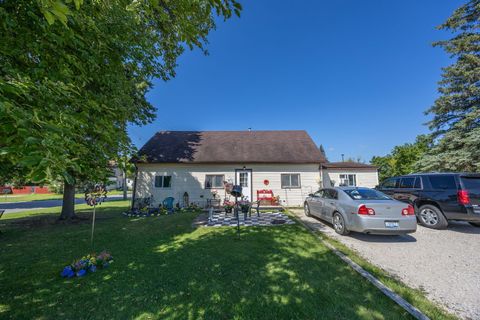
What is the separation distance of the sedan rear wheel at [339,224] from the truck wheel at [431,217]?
361 cm

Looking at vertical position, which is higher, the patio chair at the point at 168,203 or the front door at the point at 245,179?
the front door at the point at 245,179

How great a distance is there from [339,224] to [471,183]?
4.45 metres

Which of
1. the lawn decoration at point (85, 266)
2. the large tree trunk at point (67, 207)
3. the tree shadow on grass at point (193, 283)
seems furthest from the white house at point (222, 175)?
the lawn decoration at point (85, 266)

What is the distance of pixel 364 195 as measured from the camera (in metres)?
6.29

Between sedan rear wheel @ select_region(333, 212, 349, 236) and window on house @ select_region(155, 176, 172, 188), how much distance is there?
10604 mm

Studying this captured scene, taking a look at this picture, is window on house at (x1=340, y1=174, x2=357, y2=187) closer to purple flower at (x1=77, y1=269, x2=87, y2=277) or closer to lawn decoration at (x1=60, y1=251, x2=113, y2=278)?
lawn decoration at (x1=60, y1=251, x2=113, y2=278)

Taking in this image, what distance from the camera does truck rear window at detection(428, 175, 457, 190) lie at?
6452 millimetres

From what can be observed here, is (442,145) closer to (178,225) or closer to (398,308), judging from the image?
(398,308)

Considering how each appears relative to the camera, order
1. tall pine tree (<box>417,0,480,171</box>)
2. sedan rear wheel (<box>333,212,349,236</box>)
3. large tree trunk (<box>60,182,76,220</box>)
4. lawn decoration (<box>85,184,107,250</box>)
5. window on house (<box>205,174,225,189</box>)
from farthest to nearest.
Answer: window on house (<box>205,174,225,189</box>), tall pine tree (<box>417,0,480,171</box>), large tree trunk (<box>60,182,76,220</box>), sedan rear wheel (<box>333,212,349,236</box>), lawn decoration (<box>85,184,107,250</box>)

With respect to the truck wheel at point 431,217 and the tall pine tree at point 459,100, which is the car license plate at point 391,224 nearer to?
the truck wheel at point 431,217

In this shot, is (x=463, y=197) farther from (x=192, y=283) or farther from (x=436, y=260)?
(x=192, y=283)

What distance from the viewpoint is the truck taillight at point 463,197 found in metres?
6.03

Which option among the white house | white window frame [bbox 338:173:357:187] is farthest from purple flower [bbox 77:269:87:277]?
white window frame [bbox 338:173:357:187]

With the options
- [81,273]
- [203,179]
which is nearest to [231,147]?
[203,179]
